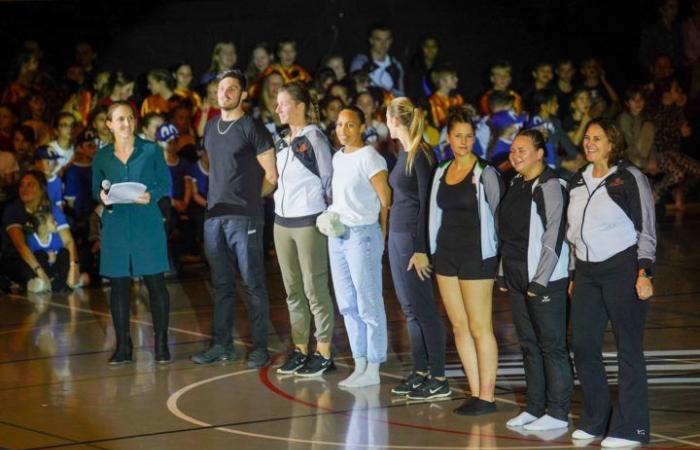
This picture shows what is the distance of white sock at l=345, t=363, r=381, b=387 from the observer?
28.8 ft

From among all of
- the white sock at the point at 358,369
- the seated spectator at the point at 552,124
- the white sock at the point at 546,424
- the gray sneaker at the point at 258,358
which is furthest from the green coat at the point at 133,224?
the seated spectator at the point at 552,124

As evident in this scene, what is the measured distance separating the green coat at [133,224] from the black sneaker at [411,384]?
2.07 m

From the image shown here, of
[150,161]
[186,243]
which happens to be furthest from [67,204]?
[150,161]

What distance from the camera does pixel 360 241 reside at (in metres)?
8.70

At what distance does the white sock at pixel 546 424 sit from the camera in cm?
744

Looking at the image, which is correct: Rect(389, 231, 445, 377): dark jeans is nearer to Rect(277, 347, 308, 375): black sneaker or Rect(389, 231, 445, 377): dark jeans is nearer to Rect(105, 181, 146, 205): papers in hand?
Rect(277, 347, 308, 375): black sneaker

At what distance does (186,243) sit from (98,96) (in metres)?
2.25

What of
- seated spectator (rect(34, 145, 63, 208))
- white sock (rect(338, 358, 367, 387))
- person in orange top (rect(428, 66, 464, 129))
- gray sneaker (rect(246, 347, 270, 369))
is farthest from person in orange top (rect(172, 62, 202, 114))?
white sock (rect(338, 358, 367, 387))

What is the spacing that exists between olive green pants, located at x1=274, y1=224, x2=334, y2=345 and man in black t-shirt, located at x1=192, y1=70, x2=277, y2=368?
0.28 metres

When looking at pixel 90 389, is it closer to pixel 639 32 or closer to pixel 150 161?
pixel 150 161

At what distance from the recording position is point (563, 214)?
7.33 meters

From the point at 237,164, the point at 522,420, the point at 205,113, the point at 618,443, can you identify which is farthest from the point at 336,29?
the point at 618,443

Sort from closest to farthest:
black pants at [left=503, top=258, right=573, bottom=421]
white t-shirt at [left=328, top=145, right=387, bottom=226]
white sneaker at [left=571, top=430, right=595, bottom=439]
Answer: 1. white sneaker at [left=571, top=430, right=595, bottom=439]
2. black pants at [left=503, top=258, right=573, bottom=421]
3. white t-shirt at [left=328, top=145, right=387, bottom=226]

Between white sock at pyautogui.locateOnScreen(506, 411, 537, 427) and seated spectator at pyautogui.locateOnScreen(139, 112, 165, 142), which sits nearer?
white sock at pyautogui.locateOnScreen(506, 411, 537, 427)
